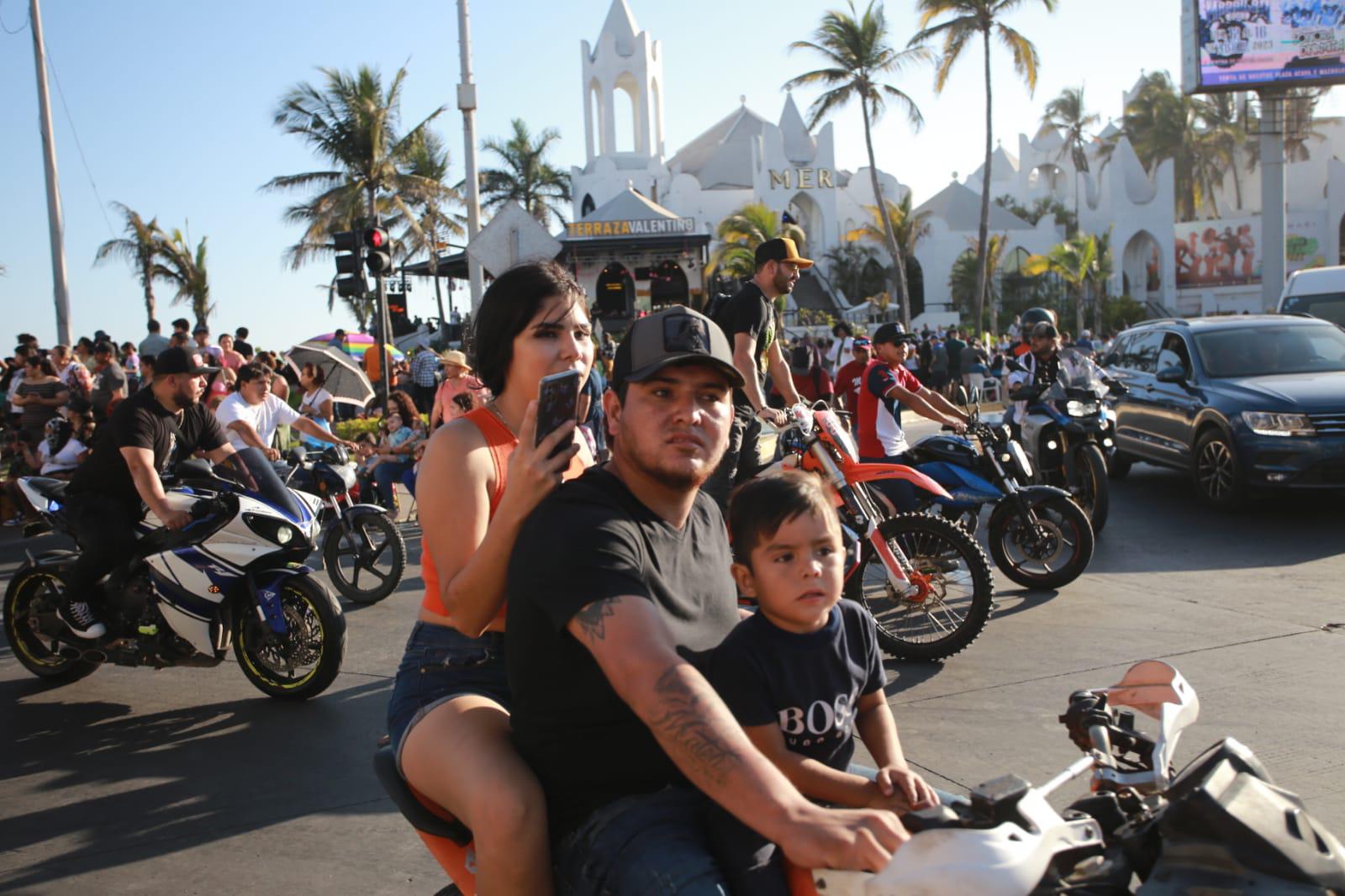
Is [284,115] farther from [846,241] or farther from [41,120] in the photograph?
[846,241]

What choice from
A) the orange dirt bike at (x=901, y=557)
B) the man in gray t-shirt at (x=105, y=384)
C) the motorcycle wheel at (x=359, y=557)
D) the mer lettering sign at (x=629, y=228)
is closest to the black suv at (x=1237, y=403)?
the orange dirt bike at (x=901, y=557)

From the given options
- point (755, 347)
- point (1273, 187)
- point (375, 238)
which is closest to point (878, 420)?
point (755, 347)

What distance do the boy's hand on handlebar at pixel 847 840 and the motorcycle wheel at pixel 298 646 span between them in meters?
4.24

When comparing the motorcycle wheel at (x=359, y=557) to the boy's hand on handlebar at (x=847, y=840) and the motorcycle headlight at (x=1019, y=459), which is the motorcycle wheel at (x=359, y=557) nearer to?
the motorcycle headlight at (x=1019, y=459)

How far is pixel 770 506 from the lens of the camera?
7.22 ft

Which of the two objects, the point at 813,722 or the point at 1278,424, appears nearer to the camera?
the point at 813,722

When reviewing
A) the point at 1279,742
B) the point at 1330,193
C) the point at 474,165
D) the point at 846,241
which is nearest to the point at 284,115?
the point at 474,165

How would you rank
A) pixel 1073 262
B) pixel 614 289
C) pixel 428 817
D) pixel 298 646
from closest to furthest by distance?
pixel 428 817
pixel 298 646
pixel 614 289
pixel 1073 262

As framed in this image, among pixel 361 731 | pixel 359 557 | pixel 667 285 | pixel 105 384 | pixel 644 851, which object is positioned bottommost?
pixel 361 731

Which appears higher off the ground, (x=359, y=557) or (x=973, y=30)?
(x=973, y=30)

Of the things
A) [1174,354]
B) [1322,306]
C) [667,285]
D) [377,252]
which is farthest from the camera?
[667,285]

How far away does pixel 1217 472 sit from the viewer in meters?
10.1

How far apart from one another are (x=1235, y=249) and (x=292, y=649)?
183 ft

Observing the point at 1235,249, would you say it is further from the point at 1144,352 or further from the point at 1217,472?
the point at 1217,472
